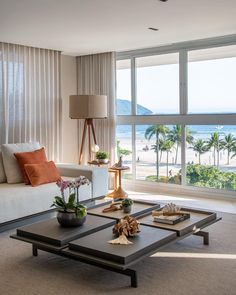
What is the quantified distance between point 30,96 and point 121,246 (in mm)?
3815

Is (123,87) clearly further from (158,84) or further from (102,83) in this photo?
(158,84)

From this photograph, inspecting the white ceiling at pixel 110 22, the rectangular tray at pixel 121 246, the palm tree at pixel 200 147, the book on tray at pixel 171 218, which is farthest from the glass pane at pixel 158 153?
the rectangular tray at pixel 121 246

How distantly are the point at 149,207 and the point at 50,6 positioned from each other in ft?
7.36

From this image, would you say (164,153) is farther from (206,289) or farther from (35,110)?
(206,289)

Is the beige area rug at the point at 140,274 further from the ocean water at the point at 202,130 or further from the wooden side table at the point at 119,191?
the ocean water at the point at 202,130

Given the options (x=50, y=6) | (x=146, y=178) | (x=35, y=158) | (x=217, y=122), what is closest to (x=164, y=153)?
(x=146, y=178)

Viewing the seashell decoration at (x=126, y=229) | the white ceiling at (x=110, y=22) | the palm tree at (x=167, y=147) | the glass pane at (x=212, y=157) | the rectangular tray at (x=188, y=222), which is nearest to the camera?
the seashell decoration at (x=126, y=229)

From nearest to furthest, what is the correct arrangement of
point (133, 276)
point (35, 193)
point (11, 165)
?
point (133, 276) < point (35, 193) < point (11, 165)

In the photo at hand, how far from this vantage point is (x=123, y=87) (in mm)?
6770

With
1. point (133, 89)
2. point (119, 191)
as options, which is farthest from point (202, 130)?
point (119, 191)

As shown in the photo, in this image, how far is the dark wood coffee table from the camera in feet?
9.00

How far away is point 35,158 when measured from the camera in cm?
498

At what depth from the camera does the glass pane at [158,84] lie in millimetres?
6176

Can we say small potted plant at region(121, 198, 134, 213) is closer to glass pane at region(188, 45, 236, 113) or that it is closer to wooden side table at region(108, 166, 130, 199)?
wooden side table at region(108, 166, 130, 199)
